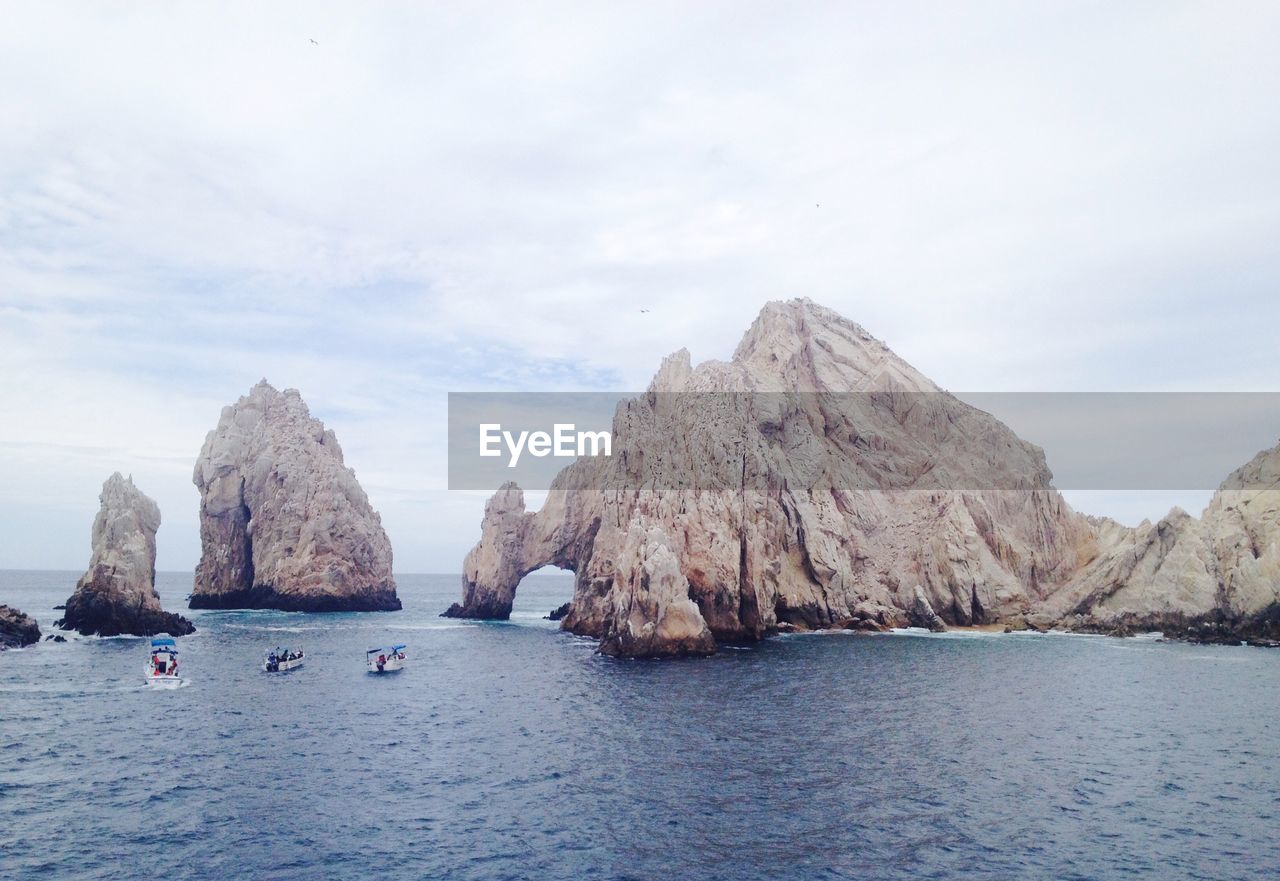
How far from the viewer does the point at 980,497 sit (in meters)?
113

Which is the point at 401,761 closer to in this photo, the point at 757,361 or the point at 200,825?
the point at 200,825

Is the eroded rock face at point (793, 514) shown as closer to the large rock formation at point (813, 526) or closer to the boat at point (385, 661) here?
the large rock formation at point (813, 526)

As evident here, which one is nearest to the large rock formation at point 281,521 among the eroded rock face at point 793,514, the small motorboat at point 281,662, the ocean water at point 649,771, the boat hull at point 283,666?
the eroded rock face at point 793,514

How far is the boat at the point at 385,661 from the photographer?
73.0 m

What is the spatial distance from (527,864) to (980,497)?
95.5m

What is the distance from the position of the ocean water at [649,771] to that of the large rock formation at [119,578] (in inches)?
789

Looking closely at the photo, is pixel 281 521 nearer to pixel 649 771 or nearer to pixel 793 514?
pixel 793 514

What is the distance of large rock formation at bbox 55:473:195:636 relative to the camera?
305ft

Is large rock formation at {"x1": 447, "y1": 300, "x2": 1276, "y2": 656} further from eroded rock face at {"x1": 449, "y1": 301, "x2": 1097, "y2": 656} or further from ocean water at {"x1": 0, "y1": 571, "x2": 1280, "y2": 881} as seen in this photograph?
ocean water at {"x1": 0, "y1": 571, "x2": 1280, "y2": 881}

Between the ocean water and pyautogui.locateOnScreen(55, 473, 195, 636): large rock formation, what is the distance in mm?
20048

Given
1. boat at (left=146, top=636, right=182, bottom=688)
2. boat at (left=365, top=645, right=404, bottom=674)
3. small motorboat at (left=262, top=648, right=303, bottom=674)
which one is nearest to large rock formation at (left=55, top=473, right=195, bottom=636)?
small motorboat at (left=262, top=648, right=303, bottom=674)

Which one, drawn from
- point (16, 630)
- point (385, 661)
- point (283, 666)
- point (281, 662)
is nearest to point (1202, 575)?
point (385, 661)

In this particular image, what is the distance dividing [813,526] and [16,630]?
8607cm

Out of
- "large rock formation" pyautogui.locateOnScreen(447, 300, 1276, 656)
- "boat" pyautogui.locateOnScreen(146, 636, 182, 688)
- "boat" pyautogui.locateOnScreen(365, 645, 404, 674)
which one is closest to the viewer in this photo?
"boat" pyautogui.locateOnScreen(146, 636, 182, 688)
